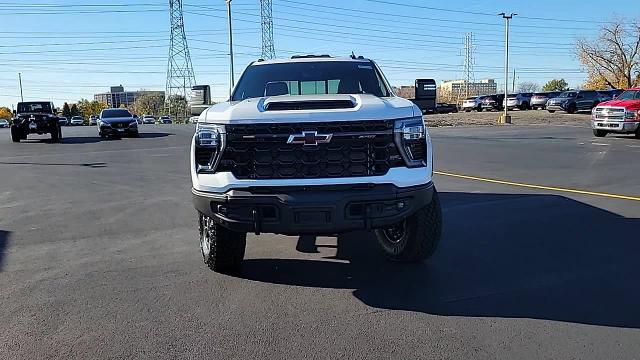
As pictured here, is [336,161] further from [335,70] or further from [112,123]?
[112,123]

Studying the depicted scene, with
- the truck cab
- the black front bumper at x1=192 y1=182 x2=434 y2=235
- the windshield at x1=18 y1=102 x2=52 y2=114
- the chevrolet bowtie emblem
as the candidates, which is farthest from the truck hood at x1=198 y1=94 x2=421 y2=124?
the windshield at x1=18 y1=102 x2=52 y2=114

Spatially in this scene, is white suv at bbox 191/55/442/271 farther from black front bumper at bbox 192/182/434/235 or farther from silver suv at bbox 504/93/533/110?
silver suv at bbox 504/93/533/110

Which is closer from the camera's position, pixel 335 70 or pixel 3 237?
pixel 335 70

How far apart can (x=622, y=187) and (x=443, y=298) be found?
6.99 m

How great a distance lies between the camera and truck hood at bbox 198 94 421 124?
14.8 ft

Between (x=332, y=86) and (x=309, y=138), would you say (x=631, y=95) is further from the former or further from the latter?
(x=309, y=138)

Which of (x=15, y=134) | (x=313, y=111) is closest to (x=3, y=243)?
(x=313, y=111)

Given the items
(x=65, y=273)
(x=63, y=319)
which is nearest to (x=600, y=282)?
(x=63, y=319)

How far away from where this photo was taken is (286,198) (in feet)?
14.5

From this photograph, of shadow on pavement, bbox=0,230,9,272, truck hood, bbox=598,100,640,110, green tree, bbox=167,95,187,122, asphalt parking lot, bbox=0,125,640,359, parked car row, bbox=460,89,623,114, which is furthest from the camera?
green tree, bbox=167,95,187,122

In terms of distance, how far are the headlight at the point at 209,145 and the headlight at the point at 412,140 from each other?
142 centimetres

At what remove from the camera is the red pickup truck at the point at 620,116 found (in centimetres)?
2206

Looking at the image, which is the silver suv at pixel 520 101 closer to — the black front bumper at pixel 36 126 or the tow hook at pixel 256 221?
the black front bumper at pixel 36 126

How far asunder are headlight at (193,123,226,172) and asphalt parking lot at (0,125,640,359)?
1.11m
